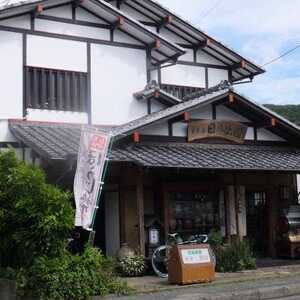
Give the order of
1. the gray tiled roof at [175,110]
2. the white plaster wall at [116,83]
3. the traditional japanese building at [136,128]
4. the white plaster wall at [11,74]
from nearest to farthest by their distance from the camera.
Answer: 1. the gray tiled roof at [175,110]
2. the traditional japanese building at [136,128]
3. the white plaster wall at [11,74]
4. the white plaster wall at [116,83]

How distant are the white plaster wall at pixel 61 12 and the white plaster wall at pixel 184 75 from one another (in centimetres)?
425

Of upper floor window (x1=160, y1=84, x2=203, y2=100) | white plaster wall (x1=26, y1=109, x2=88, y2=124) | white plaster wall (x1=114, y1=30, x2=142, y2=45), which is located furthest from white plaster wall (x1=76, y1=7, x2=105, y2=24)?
upper floor window (x1=160, y1=84, x2=203, y2=100)

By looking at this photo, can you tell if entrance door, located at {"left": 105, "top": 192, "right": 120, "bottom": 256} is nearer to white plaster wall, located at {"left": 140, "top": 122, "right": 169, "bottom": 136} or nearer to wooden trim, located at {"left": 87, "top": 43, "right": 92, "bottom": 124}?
white plaster wall, located at {"left": 140, "top": 122, "right": 169, "bottom": 136}

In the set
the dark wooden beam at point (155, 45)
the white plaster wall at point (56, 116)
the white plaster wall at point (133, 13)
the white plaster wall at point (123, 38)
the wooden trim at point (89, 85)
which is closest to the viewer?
the white plaster wall at point (56, 116)

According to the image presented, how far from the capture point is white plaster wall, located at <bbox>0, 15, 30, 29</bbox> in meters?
16.1

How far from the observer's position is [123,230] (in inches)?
593

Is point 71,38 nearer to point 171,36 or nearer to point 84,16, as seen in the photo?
point 84,16

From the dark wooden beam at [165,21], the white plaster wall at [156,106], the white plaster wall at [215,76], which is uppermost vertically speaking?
the dark wooden beam at [165,21]

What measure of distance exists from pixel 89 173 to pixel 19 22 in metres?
7.58

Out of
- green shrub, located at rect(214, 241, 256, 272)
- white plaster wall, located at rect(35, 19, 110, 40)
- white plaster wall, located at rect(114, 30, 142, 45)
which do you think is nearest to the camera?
green shrub, located at rect(214, 241, 256, 272)

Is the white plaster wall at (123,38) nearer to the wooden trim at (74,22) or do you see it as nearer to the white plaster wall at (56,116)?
the wooden trim at (74,22)

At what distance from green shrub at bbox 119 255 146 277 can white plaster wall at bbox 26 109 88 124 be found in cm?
488

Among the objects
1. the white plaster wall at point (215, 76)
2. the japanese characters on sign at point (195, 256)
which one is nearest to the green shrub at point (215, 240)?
the japanese characters on sign at point (195, 256)

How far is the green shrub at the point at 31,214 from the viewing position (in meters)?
10.1
